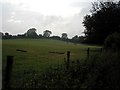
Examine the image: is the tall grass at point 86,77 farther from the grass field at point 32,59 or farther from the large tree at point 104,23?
the large tree at point 104,23

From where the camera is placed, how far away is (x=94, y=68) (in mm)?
10703

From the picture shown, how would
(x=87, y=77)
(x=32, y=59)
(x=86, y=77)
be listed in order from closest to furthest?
(x=87, y=77) → (x=86, y=77) → (x=32, y=59)

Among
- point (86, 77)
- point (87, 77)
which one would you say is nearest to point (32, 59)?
point (86, 77)

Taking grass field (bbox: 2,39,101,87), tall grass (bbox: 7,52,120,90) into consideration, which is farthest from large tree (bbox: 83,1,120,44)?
tall grass (bbox: 7,52,120,90)

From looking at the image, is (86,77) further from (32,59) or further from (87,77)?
(32,59)

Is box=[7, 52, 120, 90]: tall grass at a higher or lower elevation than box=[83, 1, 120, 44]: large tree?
lower

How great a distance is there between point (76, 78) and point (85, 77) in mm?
417

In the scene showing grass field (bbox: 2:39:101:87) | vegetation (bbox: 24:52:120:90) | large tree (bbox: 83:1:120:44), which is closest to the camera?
vegetation (bbox: 24:52:120:90)

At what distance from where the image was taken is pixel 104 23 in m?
33.8

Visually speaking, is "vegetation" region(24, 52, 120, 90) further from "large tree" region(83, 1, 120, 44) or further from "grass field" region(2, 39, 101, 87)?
"large tree" region(83, 1, 120, 44)

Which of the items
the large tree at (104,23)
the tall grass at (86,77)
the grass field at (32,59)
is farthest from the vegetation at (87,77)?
the large tree at (104,23)

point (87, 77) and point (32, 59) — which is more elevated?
point (87, 77)

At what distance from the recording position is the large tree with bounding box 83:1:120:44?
33.4 meters

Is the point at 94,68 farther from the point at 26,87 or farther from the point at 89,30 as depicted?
the point at 89,30
